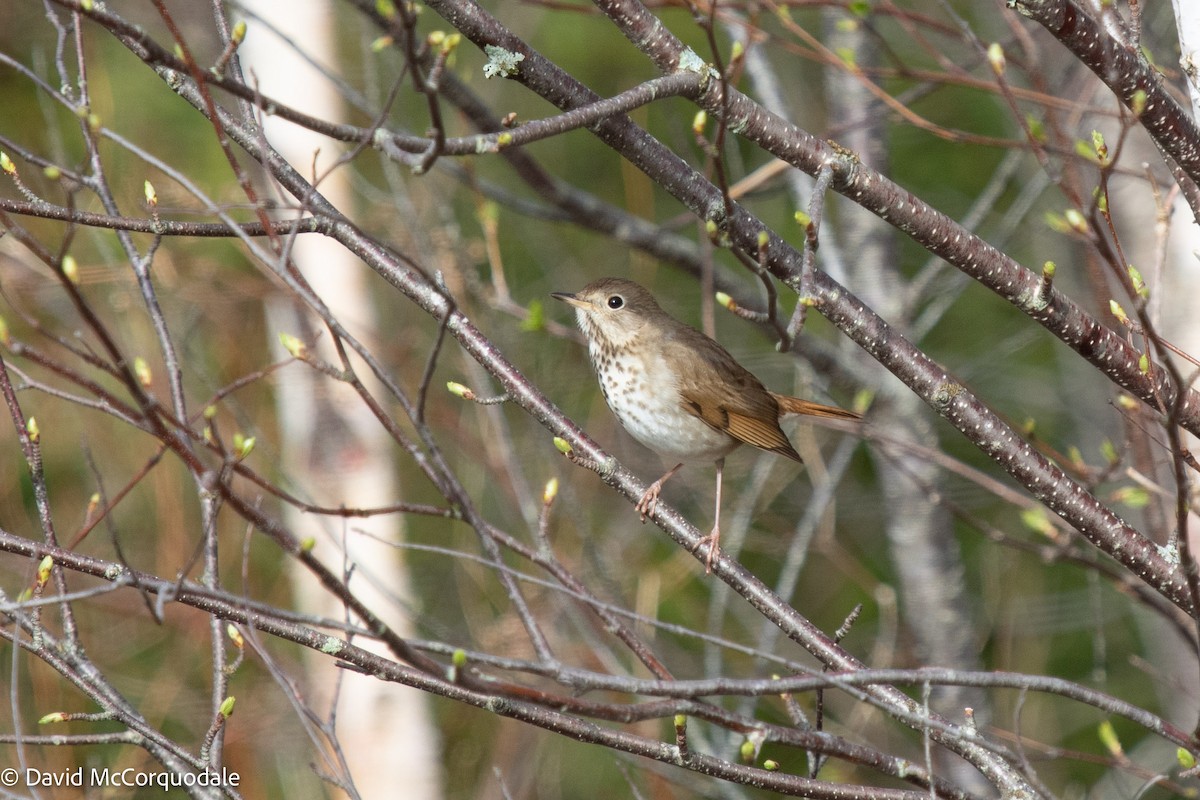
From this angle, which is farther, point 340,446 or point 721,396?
point 340,446

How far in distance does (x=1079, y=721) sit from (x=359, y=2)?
740 centimetres

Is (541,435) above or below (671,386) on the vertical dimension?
above

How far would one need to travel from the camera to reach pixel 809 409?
4352 mm

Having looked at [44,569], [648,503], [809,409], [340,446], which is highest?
[340,446]

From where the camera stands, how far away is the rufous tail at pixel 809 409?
4.21 metres

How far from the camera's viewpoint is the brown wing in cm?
410

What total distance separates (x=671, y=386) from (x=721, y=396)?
22cm

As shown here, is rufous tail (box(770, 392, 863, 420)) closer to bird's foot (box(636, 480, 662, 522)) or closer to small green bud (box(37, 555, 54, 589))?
bird's foot (box(636, 480, 662, 522))

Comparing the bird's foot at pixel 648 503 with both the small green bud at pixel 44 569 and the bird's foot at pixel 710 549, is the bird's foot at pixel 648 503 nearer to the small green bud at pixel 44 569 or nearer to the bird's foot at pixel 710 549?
the bird's foot at pixel 710 549

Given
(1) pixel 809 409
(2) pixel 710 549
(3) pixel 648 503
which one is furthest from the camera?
(1) pixel 809 409

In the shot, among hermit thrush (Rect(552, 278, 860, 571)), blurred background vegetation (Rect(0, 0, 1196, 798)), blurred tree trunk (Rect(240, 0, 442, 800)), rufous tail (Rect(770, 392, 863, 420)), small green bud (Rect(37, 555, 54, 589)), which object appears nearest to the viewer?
small green bud (Rect(37, 555, 54, 589))

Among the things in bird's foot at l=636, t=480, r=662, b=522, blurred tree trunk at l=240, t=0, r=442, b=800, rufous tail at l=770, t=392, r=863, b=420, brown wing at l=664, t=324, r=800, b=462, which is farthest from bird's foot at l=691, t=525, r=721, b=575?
blurred tree trunk at l=240, t=0, r=442, b=800

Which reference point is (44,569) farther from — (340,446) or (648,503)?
(340,446)

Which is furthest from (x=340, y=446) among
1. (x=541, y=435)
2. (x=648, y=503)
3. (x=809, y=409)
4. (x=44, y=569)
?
(x=44, y=569)
